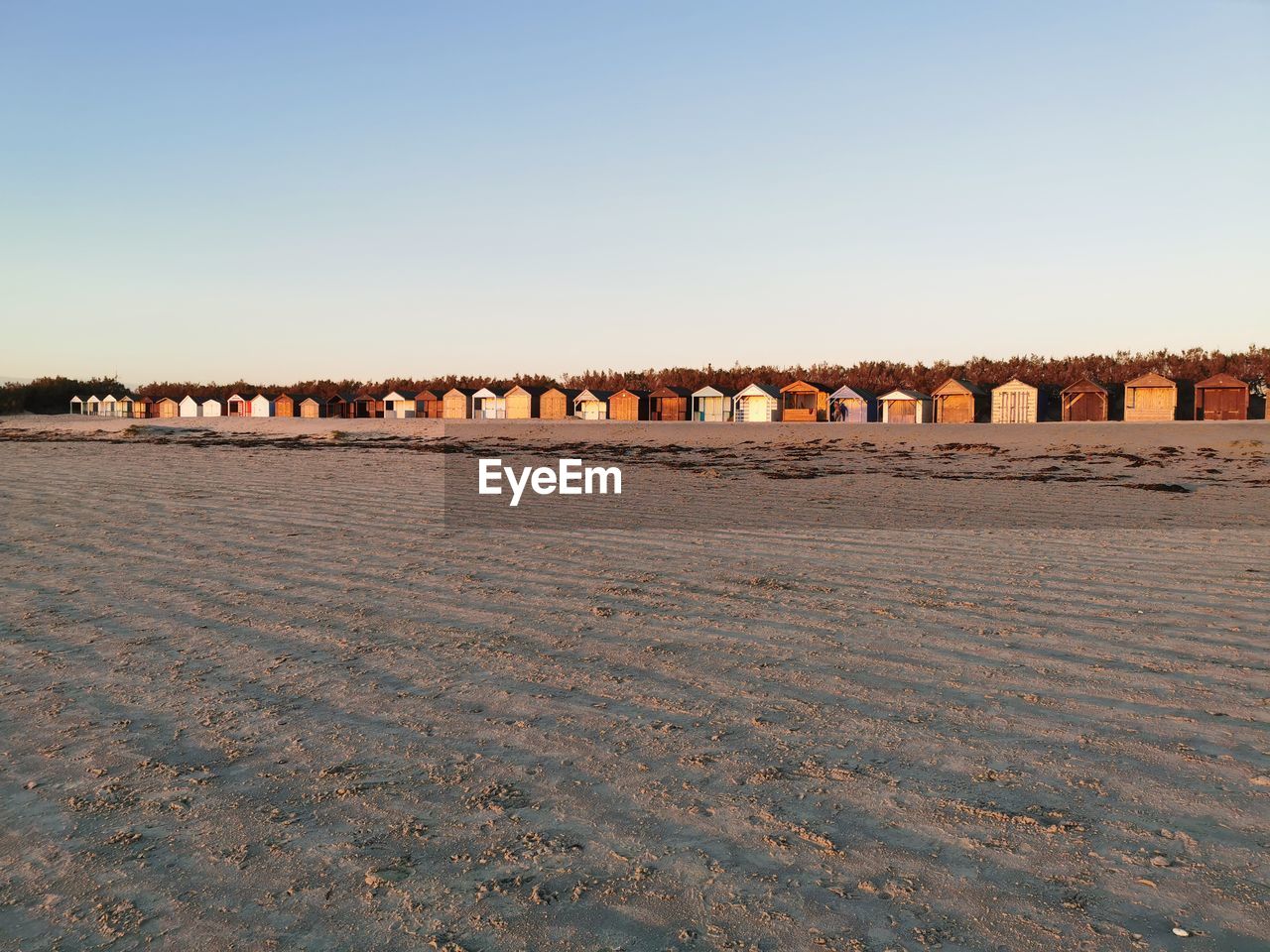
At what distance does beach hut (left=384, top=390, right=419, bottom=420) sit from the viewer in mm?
67500

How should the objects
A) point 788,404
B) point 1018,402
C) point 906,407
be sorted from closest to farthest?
point 1018,402 → point 906,407 → point 788,404

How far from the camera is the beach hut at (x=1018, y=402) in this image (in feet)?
152

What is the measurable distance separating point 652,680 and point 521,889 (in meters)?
1.97

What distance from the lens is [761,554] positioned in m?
8.04

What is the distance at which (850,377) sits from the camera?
72.4 metres

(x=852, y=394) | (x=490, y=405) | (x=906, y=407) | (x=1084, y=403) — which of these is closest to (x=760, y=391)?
(x=852, y=394)

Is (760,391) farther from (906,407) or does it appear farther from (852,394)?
(906,407)

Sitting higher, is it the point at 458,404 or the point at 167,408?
the point at 167,408

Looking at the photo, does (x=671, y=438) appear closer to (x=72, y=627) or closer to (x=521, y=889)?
(x=72, y=627)

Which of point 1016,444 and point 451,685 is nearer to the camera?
point 451,685

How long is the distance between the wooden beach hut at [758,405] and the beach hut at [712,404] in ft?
2.83

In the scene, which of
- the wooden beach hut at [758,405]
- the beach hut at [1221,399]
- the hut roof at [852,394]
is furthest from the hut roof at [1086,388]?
the wooden beach hut at [758,405]

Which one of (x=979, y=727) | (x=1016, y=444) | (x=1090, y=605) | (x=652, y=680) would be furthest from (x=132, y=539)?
(x=1016, y=444)

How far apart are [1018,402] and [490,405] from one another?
Answer: 3718cm
